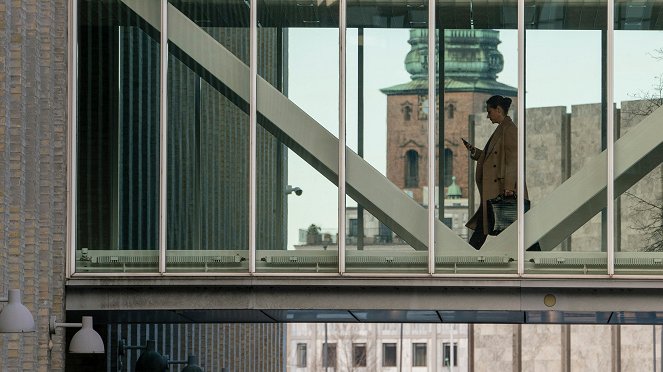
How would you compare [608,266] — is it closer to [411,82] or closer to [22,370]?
[411,82]

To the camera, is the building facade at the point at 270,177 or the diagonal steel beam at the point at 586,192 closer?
the building facade at the point at 270,177

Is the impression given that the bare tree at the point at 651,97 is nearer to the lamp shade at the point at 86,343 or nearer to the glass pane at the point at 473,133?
the glass pane at the point at 473,133

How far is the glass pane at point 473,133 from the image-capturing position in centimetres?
2530

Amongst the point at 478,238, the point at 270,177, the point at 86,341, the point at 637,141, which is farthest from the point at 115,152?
the point at 637,141

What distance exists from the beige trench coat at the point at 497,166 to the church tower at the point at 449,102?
0.22m

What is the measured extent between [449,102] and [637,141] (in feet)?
8.25

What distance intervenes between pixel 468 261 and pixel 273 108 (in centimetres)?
326

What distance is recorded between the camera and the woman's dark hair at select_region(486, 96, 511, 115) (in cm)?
2544

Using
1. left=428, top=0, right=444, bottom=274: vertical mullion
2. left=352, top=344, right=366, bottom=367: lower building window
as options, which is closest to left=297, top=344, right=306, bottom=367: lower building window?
left=352, top=344, right=366, bottom=367: lower building window

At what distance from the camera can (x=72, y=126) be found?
25.3 metres

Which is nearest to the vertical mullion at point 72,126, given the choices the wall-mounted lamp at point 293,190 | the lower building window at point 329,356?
the wall-mounted lamp at point 293,190

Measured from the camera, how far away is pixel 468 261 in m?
25.3

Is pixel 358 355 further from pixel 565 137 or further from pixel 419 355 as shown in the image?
pixel 565 137

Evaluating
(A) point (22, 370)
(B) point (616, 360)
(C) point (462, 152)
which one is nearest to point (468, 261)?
(C) point (462, 152)
